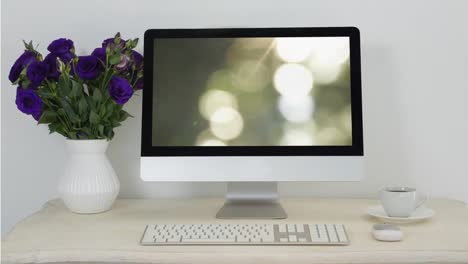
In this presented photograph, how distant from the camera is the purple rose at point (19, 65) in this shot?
1532 mm

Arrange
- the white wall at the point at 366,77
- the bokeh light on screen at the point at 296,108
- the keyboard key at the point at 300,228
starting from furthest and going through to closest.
Result: 1. the white wall at the point at 366,77
2. the bokeh light on screen at the point at 296,108
3. the keyboard key at the point at 300,228

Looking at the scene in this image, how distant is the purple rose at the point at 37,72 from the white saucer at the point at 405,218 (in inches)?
35.4

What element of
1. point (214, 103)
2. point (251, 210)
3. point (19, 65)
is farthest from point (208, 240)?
point (19, 65)

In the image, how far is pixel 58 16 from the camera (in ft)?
5.79

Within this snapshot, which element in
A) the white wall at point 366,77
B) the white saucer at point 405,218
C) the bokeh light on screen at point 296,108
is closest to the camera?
the white saucer at point 405,218

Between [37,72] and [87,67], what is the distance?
13 cm

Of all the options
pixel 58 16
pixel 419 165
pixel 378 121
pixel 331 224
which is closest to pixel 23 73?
pixel 58 16

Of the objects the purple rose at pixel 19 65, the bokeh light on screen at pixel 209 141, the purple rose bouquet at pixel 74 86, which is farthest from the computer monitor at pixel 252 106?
the purple rose at pixel 19 65

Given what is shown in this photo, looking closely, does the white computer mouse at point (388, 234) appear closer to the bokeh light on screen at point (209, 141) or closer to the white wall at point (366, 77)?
the bokeh light on screen at point (209, 141)

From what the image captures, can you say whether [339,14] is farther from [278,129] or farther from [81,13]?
[81,13]

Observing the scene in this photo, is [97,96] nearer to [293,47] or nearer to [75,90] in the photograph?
[75,90]

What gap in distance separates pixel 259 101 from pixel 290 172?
0.20m

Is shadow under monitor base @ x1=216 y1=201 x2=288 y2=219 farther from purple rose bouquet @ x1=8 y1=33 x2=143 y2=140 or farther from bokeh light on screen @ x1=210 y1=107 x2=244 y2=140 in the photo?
purple rose bouquet @ x1=8 y1=33 x2=143 y2=140

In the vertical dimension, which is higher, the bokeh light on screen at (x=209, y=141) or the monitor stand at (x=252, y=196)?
the bokeh light on screen at (x=209, y=141)
